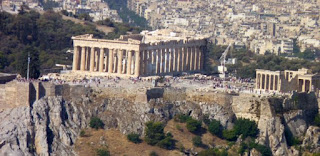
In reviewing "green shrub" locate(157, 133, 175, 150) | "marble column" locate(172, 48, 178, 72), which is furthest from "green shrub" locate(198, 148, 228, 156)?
"marble column" locate(172, 48, 178, 72)

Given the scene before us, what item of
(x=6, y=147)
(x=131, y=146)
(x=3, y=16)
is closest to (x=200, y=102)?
(x=131, y=146)

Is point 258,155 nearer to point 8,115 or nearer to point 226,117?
point 226,117

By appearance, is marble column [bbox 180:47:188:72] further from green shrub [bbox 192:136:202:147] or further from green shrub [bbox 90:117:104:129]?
green shrub [bbox 90:117:104:129]

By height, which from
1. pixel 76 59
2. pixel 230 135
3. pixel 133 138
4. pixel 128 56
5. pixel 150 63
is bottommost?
pixel 230 135

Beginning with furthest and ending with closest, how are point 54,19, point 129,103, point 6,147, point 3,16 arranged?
point 54,19 → point 3,16 → point 129,103 → point 6,147

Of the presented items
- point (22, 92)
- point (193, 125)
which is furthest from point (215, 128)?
point (22, 92)

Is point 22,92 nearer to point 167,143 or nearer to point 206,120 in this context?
point 167,143
